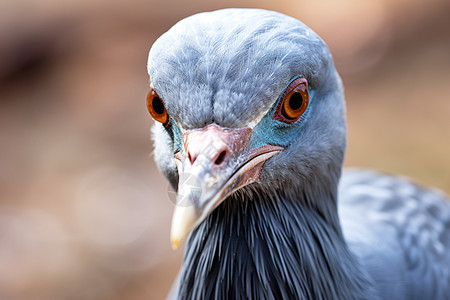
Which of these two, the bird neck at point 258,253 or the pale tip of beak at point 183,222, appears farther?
the bird neck at point 258,253

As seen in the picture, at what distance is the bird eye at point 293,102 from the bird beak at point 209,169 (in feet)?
0.49

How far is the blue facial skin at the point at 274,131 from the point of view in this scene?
2135 millimetres

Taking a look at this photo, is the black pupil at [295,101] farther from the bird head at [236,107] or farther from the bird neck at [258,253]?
the bird neck at [258,253]

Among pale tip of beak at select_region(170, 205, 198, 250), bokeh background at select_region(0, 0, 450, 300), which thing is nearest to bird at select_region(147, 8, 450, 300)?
pale tip of beak at select_region(170, 205, 198, 250)

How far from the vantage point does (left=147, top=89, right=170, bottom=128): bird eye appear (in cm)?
220

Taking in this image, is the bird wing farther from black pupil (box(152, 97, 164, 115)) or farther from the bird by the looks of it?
black pupil (box(152, 97, 164, 115))

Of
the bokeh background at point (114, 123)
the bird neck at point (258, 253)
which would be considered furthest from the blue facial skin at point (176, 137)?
the bokeh background at point (114, 123)

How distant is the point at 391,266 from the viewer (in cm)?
309

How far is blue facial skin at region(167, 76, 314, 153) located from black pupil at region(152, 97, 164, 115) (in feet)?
0.27

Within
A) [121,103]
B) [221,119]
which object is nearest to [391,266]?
[221,119]

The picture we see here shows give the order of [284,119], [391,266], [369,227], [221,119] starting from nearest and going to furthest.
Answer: [221,119]
[284,119]
[391,266]
[369,227]

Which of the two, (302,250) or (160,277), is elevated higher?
(160,277)

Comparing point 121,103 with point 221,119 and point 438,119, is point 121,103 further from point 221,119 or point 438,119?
point 221,119

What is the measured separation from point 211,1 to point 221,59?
6321mm
